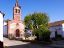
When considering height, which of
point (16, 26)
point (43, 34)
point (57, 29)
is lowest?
point (43, 34)

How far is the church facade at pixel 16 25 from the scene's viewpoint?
5884cm

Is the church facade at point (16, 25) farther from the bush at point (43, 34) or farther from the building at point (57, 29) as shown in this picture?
the bush at point (43, 34)

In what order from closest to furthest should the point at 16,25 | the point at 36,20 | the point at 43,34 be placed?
the point at 43,34, the point at 36,20, the point at 16,25

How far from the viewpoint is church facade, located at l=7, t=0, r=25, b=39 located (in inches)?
2317

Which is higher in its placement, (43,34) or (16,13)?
(16,13)

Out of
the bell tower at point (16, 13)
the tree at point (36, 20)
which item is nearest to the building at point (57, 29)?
the tree at point (36, 20)

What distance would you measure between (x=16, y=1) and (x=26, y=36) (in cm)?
1107

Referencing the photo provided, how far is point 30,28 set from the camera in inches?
2110

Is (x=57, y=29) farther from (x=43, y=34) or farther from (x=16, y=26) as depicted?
(x=43, y=34)

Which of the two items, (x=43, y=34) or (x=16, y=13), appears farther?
(x=16, y=13)

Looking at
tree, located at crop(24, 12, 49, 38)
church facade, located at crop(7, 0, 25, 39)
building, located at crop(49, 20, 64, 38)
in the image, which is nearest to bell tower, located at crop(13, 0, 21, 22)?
church facade, located at crop(7, 0, 25, 39)

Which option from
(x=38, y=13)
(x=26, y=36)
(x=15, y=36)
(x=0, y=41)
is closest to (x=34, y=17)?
(x=38, y=13)

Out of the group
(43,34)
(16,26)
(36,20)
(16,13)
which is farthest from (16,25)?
(43,34)

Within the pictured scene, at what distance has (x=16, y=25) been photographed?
59.2 metres
